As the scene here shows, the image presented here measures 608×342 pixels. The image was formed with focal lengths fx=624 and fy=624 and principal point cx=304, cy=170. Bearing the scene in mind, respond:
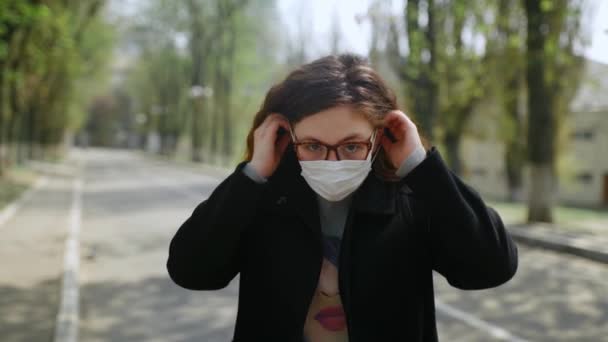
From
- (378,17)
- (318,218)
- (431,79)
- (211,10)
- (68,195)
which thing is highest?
(211,10)

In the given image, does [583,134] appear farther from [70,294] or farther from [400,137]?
[400,137]

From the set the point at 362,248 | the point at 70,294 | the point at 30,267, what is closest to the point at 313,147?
the point at 362,248

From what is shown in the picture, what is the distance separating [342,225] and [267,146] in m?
0.31

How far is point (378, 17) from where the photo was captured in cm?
1338

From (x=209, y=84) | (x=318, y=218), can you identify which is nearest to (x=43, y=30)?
(x=318, y=218)

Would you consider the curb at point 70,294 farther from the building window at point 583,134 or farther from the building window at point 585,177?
the building window at point 585,177

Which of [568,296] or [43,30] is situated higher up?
[43,30]

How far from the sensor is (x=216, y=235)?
1757 mm

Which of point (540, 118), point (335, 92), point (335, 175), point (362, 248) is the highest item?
point (540, 118)

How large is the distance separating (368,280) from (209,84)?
49497 mm

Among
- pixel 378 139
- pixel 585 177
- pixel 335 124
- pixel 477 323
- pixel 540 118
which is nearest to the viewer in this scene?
pixel 335 124

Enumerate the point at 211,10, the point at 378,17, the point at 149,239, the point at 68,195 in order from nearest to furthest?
the point at 149,239 < the point at 378,17 < the point at 68,195 < the point at 211,10

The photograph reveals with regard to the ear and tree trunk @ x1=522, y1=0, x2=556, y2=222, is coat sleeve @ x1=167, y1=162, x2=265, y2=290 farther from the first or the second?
tree trunk @ x1=522, y1=0, x2=556, y2=222

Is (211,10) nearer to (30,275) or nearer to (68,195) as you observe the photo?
(68,195)
